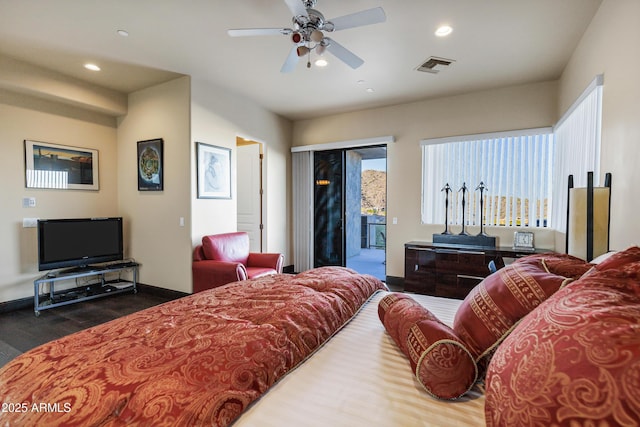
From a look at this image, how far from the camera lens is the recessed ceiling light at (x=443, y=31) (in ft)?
8.90

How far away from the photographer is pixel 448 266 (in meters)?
4.03

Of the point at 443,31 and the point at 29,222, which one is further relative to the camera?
the point at 29,222

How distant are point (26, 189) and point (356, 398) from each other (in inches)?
191

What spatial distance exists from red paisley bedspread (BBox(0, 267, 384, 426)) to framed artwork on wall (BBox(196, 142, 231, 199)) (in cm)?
270

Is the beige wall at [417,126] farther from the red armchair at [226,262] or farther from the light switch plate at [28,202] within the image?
the light switch plate at [28,202]

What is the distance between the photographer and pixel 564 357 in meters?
0.60

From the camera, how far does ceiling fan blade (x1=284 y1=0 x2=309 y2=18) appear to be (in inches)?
81.4

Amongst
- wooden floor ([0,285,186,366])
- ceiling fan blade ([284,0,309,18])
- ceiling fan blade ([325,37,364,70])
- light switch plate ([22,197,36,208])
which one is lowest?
wooden floor ([0,285,186,366])

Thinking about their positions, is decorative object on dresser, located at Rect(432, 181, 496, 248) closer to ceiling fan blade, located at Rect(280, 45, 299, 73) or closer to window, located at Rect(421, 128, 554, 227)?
window, located at Rect(421, 128, 554, 227)

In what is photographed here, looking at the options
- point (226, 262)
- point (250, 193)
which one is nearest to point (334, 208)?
point (250, 193)

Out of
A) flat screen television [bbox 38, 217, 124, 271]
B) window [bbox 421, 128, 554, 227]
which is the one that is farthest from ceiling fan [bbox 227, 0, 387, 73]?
flat screen television [bbox 38, 217, 124, 271]

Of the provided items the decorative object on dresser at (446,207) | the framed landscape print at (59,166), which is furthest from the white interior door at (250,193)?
the decorative object on dresser at (446,207)

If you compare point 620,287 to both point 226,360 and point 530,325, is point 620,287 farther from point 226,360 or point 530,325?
point 226,360

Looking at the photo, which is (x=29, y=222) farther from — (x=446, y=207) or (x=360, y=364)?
(x=446, y=207)
